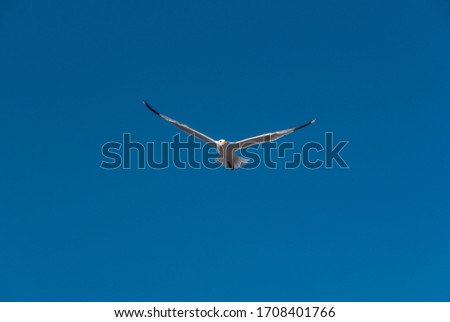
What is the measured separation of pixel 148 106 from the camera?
13.0 metres

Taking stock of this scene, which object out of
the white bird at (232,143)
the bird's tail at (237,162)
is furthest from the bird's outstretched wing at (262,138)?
the bird's tail at (237,162)

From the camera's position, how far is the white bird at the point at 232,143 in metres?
12.1

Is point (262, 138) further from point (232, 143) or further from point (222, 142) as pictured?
point (222, 142)

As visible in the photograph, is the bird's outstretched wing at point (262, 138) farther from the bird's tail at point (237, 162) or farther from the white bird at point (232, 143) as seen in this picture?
the bird's tail at point (237, 162)

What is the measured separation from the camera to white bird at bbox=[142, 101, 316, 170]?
12.1m

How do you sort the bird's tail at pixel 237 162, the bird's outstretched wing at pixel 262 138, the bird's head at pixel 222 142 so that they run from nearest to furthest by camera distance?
the bird's outstretched wing at pixel 262 138
the bird's head at pixel 222 142
the bird's tail at pixel 237 162

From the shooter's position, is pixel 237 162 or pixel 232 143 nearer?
pixel 232 143

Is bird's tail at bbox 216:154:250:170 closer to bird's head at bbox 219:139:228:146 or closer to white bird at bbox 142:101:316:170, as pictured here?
white bird at bbox 142:101:316:170

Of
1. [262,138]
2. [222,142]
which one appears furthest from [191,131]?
[262,138]

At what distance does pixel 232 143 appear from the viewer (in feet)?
39.9

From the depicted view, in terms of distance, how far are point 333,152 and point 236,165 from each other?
2.04 metres
